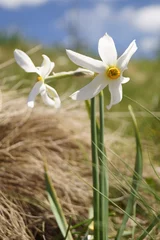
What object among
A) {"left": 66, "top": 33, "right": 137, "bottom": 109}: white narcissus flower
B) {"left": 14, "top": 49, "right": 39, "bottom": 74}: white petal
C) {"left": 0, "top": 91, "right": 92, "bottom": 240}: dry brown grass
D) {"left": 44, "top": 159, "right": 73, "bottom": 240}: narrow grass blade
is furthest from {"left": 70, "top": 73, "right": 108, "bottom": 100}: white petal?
{"left": 0, "top": 91, "right": 92, "bottom": 240}: dry brown grass

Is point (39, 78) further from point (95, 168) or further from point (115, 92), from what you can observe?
point (95, 168)

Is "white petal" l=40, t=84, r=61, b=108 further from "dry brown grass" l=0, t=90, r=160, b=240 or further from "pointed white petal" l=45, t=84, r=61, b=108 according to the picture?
"dry brown grass" l=0, t=90, r=160, b=240

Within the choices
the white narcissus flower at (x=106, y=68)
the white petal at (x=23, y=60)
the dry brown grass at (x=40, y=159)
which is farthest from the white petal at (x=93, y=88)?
the dry brown grass at (x=40, y=159)

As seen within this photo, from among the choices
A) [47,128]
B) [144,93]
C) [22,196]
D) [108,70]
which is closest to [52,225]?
[22,196]

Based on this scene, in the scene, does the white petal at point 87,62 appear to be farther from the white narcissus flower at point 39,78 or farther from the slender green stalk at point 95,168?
the slender green stalk at point 95,168

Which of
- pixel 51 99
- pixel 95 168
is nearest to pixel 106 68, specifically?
pixel 51 99

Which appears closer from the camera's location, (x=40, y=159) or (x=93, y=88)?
(x=93, y=88)

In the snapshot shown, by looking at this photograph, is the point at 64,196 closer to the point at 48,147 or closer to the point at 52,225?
the point at 52,225
